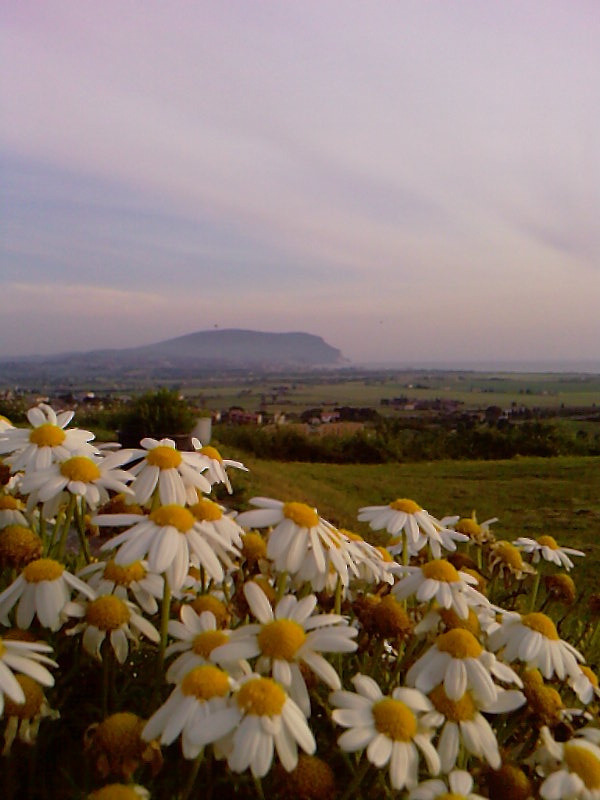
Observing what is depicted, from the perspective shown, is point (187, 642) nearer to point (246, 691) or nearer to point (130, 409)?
point (246, 691)

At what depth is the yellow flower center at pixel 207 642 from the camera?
1.25m

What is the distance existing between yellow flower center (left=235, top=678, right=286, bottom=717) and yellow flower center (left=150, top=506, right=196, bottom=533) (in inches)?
15.0

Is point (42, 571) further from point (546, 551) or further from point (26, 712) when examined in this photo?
point (546, 551)

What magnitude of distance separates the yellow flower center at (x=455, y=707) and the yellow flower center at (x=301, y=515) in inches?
17.3

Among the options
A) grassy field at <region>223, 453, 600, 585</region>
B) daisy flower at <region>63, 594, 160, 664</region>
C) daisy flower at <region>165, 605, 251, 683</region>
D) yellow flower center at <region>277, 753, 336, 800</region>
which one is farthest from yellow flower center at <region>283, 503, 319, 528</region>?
grassy field at <region>223, 453, 600, 585</region>

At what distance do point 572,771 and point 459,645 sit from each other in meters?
0.29

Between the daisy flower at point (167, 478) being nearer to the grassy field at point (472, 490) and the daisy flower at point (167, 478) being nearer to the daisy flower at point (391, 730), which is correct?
the daisy flower at point (391, 730)

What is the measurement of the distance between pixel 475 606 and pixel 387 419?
730 inches

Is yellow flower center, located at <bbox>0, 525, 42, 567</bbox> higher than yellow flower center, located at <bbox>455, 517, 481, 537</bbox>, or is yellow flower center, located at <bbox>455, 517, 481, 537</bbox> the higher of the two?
yellow flower center, located at <bbox>0, 525, 42, 567</bbox>

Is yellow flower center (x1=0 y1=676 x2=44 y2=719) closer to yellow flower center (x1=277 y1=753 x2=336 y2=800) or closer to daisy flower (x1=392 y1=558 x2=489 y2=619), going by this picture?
yellow flower center (x1=277 y1=753 x2=336 y2=800)

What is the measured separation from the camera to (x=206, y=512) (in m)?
1.55

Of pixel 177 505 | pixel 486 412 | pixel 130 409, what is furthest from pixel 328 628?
pixel 486 412

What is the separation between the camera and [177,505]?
1443 mm

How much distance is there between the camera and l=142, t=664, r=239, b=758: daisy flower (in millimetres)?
1037
